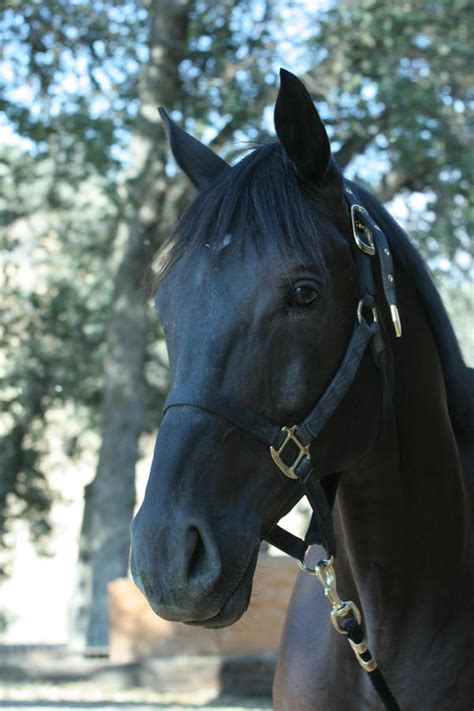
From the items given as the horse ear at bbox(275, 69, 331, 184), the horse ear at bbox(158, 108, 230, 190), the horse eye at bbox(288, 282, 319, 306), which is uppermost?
the horse ear at bbox(158, 108, 230, 190)

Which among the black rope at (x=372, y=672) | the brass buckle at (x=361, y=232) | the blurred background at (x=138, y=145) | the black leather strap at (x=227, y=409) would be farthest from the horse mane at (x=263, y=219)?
the blurred background at (x=138, y=145)

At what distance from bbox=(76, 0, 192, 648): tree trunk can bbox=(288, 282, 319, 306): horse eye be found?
905cm

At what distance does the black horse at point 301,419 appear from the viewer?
2.12 m

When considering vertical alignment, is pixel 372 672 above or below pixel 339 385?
below

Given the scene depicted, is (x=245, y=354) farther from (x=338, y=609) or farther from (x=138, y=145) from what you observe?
(x=138, y=145)

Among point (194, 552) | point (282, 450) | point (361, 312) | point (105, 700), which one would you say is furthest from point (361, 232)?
point (105, 700)

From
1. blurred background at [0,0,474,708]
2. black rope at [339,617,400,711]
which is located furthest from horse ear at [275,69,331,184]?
blurred background at [0,0,474,708]

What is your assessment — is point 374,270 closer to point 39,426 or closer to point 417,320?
point 417,320

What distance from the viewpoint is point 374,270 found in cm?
264

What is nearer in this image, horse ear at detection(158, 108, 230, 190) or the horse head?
the horse head

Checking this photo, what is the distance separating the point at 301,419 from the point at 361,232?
1.92 ft

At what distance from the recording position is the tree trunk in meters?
11.7

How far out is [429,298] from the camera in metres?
2.86

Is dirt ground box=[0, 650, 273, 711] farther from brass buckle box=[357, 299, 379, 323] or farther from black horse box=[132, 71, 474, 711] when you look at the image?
brass buckle box=[357, 299, 379, 323]
